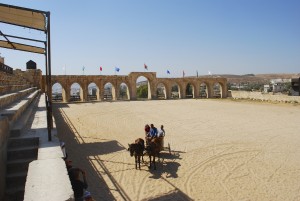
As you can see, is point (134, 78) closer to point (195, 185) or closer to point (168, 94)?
point (168, 94)

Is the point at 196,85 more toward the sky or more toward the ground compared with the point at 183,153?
more toward the sky

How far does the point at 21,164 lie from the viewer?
17.6 ft

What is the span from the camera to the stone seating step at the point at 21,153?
5.50 metres

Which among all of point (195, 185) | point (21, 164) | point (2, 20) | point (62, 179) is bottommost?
point (195, 185)

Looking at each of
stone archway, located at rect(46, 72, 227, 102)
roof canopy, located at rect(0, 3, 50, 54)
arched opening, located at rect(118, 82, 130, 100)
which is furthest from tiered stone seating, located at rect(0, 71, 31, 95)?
arched opening, located at rect(118, 82, 130, 100)

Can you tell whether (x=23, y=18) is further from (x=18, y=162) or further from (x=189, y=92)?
(x=189, y=92)

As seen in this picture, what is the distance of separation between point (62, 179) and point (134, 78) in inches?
1474

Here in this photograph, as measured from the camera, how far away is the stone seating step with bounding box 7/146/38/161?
18.0 feet

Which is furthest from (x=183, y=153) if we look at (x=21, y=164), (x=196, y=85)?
(x=196, y=85)

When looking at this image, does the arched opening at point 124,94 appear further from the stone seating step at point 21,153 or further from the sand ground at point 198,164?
the stone seating step at point 21,153

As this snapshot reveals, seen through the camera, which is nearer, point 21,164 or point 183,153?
point 21,164

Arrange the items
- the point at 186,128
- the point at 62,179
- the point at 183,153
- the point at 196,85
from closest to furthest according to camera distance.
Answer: the point at 62,179, the point at 183,153, the point at 186,128, the point at 196,85

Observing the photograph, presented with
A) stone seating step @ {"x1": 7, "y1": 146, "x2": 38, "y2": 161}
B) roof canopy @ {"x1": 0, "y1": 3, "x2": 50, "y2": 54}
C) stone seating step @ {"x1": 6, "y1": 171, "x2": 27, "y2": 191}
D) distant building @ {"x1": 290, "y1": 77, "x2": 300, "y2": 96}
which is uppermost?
roof canopy @ {"x1": 0, "y1": 3, "x2": 50, "y2": 54}

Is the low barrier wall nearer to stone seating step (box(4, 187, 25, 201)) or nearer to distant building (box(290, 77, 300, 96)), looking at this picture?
distant building (box(290, 77, 300, 96))
